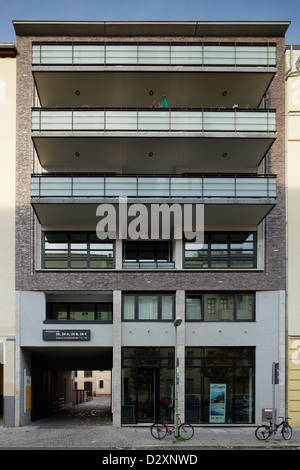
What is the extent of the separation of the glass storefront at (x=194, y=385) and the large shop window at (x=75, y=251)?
439cm

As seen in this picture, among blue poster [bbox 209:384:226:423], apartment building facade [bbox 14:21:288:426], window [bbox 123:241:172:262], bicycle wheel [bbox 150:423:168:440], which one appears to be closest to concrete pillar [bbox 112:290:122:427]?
apartment building facade [bbox 14:21:288:426]

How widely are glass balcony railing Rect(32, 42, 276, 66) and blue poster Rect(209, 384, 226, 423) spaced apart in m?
14.9

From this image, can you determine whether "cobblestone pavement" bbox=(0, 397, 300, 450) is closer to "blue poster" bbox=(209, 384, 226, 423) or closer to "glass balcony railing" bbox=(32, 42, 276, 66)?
"blue poster" bbox=(209, 384, 226, 423)

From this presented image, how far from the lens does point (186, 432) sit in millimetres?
18266

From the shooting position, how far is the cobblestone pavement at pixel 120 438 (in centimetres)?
1673

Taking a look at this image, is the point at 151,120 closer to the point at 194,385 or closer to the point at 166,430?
the point at 194,385

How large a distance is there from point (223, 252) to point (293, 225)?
3.59 metres

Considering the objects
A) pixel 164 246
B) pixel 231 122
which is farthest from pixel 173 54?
pixel 164 246

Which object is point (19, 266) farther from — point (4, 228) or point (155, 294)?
point (155, 294)

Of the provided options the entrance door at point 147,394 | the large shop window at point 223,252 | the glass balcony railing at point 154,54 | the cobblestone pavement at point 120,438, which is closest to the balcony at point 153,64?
the glass balcony railing at point 154,54

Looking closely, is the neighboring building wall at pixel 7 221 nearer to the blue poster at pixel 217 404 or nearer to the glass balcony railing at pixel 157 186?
the glass balcony railing at pixel 157 186

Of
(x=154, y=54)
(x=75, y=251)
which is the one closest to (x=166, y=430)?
(x=75, y=251)

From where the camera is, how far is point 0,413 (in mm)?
25594

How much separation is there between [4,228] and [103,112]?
719cm
